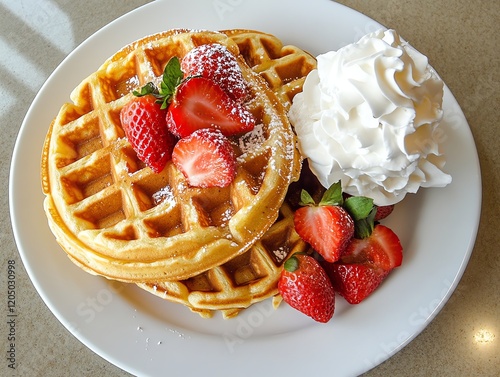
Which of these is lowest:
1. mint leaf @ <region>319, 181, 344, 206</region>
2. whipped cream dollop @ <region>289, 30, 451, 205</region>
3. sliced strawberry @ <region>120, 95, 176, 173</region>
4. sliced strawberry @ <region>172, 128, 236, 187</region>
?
mint leaf @ <region>319, 181, 344, 206</region>

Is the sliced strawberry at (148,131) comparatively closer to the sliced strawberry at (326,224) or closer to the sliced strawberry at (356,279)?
the sliced strawberry at (326,224)

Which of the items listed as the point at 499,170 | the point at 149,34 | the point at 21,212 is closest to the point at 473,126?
the point at 499,170

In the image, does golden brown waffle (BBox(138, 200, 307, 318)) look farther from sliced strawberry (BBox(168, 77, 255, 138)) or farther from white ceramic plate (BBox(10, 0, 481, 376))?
sliced strawberry (BBox(168, 77, 255, 138))

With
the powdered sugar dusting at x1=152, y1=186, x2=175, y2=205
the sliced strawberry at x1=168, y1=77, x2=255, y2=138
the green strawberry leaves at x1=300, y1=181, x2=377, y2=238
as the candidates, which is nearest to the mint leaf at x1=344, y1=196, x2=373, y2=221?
the green strawberry leaves at x1=300, y1=181, x2=377, y2=238

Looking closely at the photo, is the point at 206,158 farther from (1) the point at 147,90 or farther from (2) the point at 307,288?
(2) the point at 307,288

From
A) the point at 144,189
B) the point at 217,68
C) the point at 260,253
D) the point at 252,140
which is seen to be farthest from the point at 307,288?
the point at 217,68

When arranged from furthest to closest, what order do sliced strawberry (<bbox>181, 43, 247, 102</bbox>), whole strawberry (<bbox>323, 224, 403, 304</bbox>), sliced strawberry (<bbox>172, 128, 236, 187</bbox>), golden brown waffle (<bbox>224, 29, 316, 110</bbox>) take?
golden brown waffle (<bbox>224, 29, 316, 110</bbox>)
whole strawberry (<bbox>323, 224, 403, 304</bbox>)
sliced strawberry (<bbox>181, 43, 247, 102</bbox>)
sliced strawberry (<bbox>172, 128, 236, 187</bbox>)
